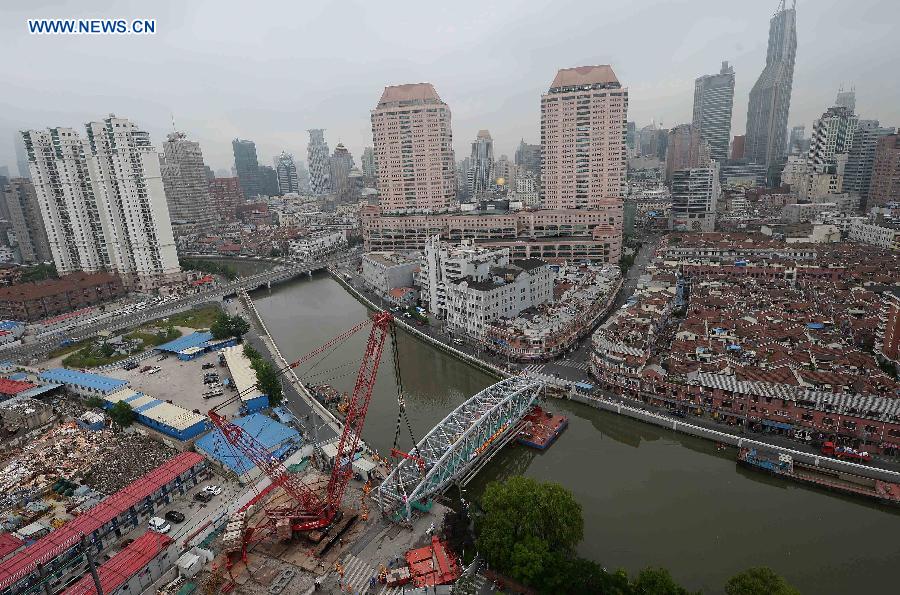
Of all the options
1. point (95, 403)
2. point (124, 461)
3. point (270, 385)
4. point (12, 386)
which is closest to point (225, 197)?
point (12, 386)

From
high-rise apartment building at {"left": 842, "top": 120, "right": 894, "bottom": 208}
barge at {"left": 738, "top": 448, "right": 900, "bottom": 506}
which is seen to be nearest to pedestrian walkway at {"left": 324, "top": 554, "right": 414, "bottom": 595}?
barge at {"left": 738, "top": 448, "right": 900, "bottom": 506}

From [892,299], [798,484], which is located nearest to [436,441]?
[798,484]

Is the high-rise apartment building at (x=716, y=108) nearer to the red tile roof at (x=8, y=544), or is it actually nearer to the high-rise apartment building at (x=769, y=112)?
the high-rise apartment building at (x=769, y=112)

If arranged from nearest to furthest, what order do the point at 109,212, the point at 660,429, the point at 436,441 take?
1. the point at 436,441
2. the point at 660,429
3. the point at 109,212

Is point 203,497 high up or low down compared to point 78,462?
down

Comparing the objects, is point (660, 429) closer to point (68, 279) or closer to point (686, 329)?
point (686, 329)

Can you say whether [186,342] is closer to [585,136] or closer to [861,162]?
[585,136]

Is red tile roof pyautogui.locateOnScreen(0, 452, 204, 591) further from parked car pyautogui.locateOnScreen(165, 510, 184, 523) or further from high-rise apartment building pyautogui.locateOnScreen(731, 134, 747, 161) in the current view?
high-rise apartment building pyautogui.locateOnScreen(731, 134, 747, 161)
